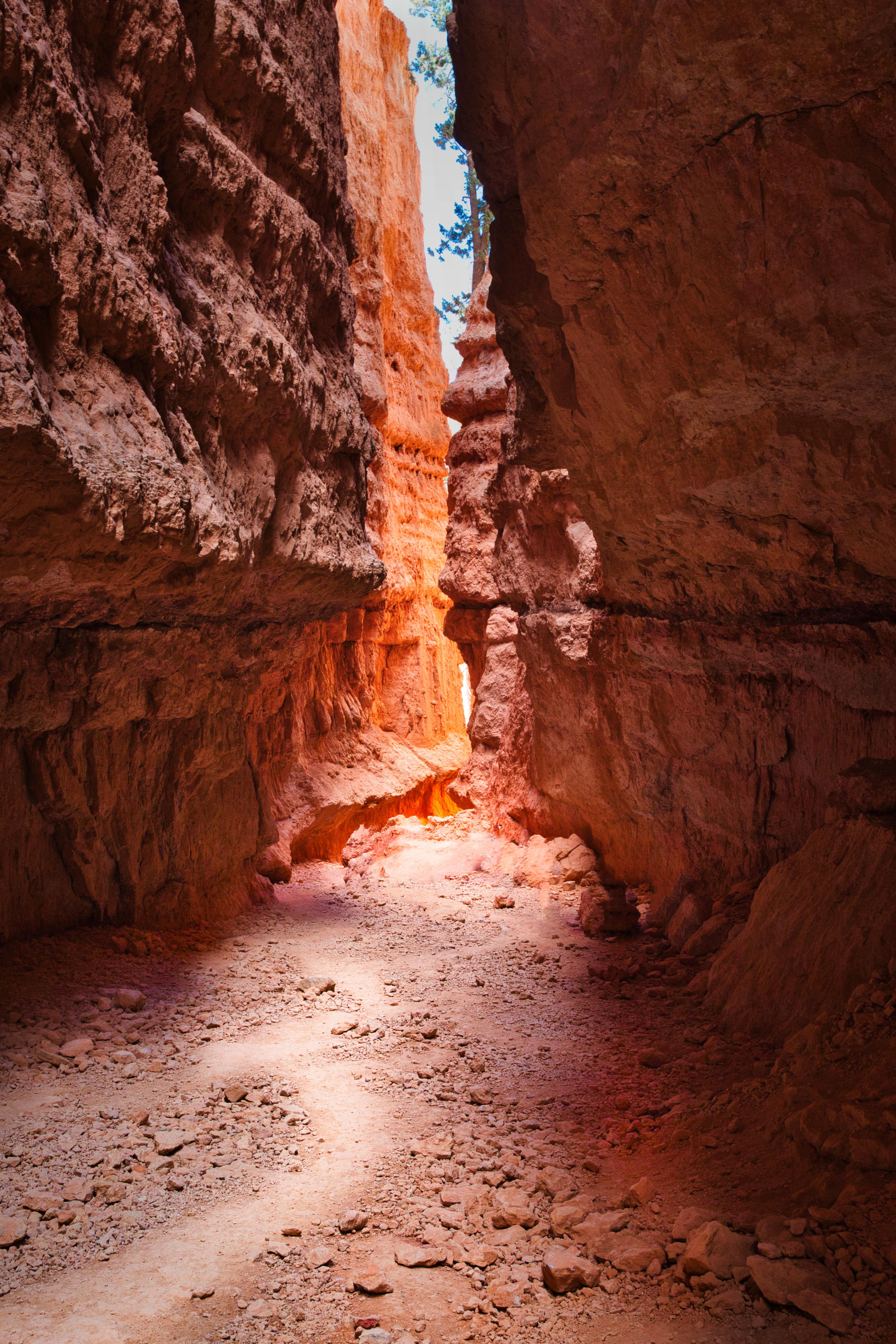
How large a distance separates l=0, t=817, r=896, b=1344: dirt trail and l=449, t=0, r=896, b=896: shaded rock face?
153cm

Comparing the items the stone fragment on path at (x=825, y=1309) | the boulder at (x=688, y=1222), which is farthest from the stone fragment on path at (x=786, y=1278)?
the boulder at (x=688, y=1222)

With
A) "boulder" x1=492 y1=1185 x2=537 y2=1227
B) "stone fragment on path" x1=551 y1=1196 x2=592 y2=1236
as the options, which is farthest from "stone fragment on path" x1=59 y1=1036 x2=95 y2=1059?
"stone fragment on path" x1=551 y1=1196 x2=592 y2=1236

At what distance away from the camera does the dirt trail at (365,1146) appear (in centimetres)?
229

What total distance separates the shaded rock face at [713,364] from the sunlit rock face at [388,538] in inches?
168

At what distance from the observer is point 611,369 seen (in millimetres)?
3875

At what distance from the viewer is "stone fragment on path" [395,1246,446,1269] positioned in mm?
2498

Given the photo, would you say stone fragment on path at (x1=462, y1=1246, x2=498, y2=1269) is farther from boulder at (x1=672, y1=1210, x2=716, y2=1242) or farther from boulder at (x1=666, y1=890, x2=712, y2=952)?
boulder at (x1=666, y1=890, x2=712, y2=952)

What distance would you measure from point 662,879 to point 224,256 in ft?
15.8

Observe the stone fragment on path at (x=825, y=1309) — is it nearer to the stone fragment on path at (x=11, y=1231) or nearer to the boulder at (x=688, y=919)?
the stone fragment on path at (x=11, y=1231)

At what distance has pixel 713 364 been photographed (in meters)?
3.31

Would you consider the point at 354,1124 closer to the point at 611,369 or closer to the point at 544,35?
the point at 611,369

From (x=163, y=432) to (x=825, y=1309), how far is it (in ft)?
11.5

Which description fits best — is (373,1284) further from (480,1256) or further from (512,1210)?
(512,1210)

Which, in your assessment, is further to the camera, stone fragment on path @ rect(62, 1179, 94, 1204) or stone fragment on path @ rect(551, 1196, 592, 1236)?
stone fragment on path @ rect(62, 1179, 94, 1204)
